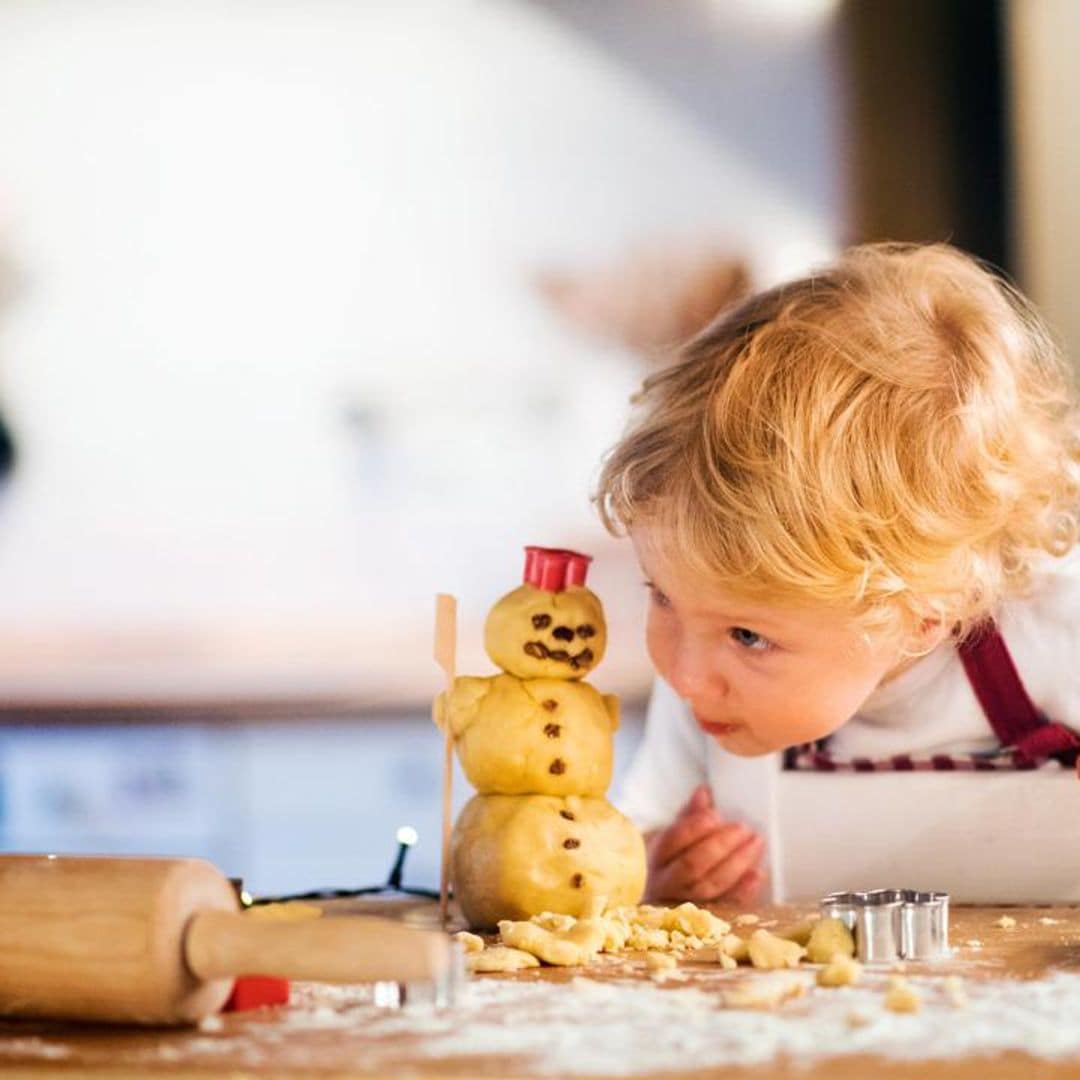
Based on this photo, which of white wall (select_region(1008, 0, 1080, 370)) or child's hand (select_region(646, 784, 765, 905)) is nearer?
child's hand (select_region(646, 784, 765, 905))

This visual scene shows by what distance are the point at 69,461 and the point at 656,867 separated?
1.58 m

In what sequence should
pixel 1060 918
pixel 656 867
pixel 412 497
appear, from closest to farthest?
pixel 1060 918
pixel 656 867
pixel 412 497

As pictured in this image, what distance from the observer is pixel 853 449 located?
1005 millimetres

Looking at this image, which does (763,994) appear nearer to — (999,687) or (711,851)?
(711,851)

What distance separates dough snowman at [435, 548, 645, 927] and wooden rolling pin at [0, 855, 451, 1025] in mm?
324

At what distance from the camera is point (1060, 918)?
948 mm

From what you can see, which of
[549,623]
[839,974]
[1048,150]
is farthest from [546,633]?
[1048,150]

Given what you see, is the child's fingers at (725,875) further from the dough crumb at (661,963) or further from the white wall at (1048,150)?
the white wall at (1048,150)

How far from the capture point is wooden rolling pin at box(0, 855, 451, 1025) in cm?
57

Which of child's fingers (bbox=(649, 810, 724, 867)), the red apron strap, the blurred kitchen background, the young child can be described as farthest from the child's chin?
the blurred kitchen background

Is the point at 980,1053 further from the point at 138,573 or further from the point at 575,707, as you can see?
the point at 138,573

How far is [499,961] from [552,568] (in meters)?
0.30

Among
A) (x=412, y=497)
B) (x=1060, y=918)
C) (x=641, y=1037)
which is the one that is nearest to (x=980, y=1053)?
(x=641, y=1037)

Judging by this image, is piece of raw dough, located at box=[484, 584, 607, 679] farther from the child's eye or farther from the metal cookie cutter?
the metal cookie cutter
